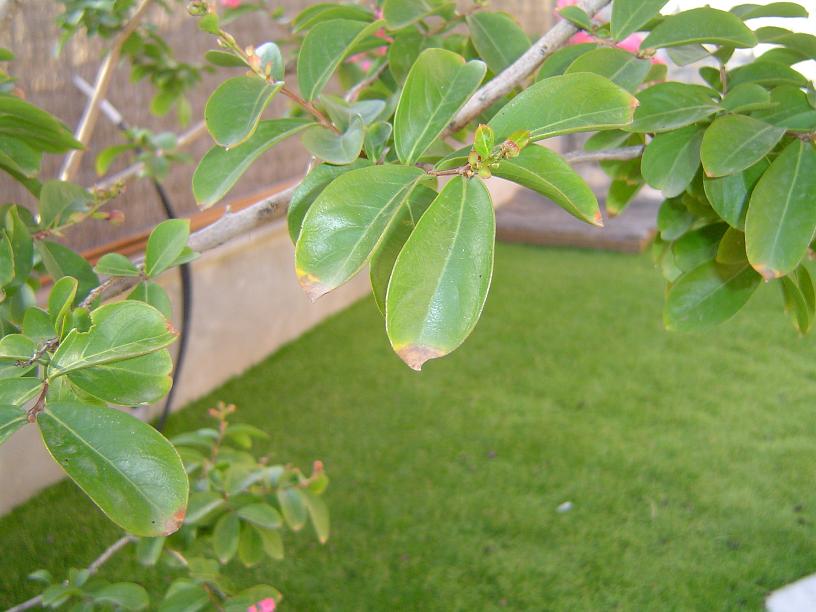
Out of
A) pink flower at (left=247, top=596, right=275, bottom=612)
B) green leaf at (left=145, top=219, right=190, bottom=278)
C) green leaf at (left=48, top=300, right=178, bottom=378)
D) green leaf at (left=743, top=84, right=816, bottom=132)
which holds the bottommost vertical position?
pink flower at (left=247, top=596, right=275, bottom=612)

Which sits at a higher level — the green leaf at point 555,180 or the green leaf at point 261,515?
the green leaf at point 555,180

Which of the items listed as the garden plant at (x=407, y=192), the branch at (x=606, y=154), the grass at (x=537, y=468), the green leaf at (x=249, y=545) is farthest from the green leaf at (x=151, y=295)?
the grass at (x=537, y=468)

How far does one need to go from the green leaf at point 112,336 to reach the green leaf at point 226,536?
0.53 metres

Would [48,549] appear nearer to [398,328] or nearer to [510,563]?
[510,563]

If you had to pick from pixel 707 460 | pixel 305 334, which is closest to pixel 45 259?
pixel 707 460

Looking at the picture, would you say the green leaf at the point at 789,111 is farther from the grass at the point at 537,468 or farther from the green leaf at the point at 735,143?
the grass at the point at 537,468

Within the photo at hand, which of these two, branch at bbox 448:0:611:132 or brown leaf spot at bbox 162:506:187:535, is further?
branch at bbox 448:0:611:132

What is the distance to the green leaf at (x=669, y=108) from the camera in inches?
21.9

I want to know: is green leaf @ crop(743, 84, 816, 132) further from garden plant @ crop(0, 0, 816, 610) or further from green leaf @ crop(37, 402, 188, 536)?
green leaf @ crop(37, 402, 188, 536)

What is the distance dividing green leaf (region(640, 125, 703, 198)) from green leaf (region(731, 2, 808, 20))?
0.13 m

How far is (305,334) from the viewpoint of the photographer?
2506 millimetres

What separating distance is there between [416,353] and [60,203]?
18.5 inches

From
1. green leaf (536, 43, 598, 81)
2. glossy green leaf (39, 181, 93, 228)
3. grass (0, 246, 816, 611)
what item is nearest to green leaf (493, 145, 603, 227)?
green leaf (536, 43, 598, 81)

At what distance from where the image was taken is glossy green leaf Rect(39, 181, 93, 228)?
2.20ft
